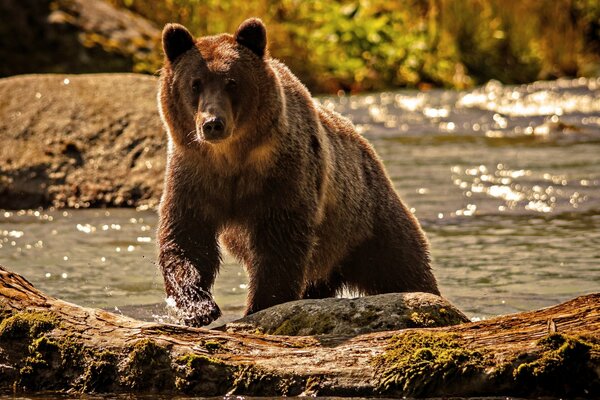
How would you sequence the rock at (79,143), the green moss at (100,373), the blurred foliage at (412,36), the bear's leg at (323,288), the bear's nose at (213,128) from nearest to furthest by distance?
the green moss at (100,373) → the bear's nose at (213,128) → the bear's leg at (323,288) → the rock at (79,143) → the blurred foliage at (412,36)

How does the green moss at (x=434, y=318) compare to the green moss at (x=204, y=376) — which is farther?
the green moss at (x=434, y=318)

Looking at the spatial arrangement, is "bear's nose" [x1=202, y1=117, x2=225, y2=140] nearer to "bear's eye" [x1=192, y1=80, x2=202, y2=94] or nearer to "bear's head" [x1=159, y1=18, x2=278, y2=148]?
"bear's head" [x1=159, y1=18, x2=278, y2=148]

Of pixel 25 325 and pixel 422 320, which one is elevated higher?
pixel 25 325

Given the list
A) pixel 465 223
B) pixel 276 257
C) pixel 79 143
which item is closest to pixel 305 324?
pixel 276 257

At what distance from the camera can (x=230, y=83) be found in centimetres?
620

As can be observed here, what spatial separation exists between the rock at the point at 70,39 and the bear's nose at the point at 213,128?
1030 centimetres

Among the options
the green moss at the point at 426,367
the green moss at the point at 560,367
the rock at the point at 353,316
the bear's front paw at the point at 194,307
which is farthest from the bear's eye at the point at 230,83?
the green moss at the point at 560,367

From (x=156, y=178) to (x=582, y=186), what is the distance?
4167 millimetres

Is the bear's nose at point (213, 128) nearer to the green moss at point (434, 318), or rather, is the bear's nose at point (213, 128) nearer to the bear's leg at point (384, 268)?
the green moss at point (434, 318)

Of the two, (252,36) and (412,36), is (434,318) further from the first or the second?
(412,36)

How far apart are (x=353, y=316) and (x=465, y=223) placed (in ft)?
15.9

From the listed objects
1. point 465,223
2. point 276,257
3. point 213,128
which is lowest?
point 465,223

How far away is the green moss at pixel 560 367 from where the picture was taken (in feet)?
14.9

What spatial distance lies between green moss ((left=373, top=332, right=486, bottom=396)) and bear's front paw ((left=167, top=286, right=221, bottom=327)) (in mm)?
1499
